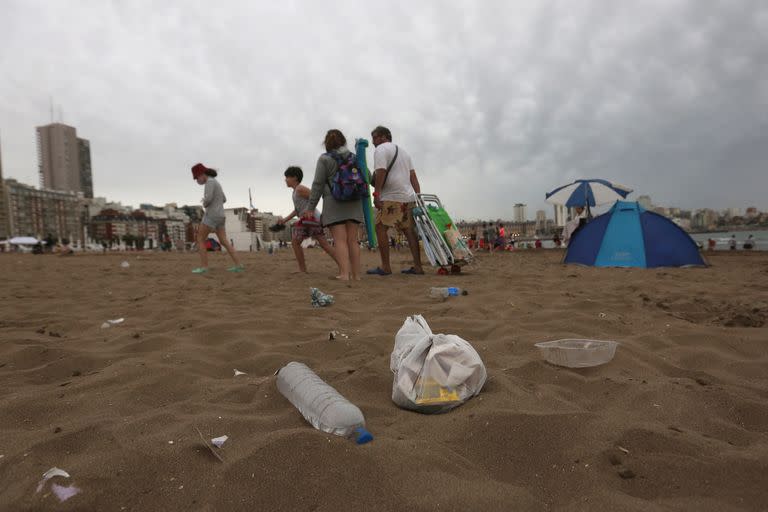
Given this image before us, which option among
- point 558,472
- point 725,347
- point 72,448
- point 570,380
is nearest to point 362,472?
point 558,472

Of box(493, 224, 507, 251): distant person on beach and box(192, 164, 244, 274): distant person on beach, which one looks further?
box(493, 224, 507, 251): distant person on beach

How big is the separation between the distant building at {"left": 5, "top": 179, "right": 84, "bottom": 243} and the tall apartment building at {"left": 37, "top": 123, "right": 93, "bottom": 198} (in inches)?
439

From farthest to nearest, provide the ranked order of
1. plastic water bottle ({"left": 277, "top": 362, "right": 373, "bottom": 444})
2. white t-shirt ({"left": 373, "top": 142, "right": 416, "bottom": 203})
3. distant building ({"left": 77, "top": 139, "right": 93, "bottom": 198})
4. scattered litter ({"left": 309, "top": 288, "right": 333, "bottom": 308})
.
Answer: distant building ({"left": 77, "top": 139, "right": 93, "bottom": 198}), white t-shirt ({"left": 373, "top": 142, "right": 416, "bottom": 203}), scattered litter ({"left": 309, "top": 288, "right": 333, "bottom": 308}), plastic water bottle ({"left": 277, "top": 362, "right": 373, "bottom": 444})

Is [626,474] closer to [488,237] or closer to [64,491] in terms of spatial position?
[64,491]

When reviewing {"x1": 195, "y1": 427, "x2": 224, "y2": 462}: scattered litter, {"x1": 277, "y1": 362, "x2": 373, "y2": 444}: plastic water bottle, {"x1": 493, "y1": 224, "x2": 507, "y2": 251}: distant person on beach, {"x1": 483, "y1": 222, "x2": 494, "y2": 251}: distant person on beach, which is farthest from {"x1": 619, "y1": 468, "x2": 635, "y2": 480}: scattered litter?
{"x1": 493, "y1": 224, "x2": 507, "y2": 251}: distant person on beach

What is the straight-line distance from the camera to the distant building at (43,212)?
96.4 meters

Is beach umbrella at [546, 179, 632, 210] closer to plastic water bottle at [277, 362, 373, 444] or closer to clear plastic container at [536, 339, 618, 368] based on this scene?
clear plastic container at [536, 339, 618, 368]

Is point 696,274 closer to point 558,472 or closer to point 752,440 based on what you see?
point 752,440

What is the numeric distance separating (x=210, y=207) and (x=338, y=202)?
255 centimetres

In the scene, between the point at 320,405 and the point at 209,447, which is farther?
the point at 320,405

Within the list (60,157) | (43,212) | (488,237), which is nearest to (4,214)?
(43,212)

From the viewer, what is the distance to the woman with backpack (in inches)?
192

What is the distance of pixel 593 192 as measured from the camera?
12.5 metres

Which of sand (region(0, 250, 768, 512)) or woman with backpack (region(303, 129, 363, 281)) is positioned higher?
woman with backpack (region(303, 129, 363, 281))
